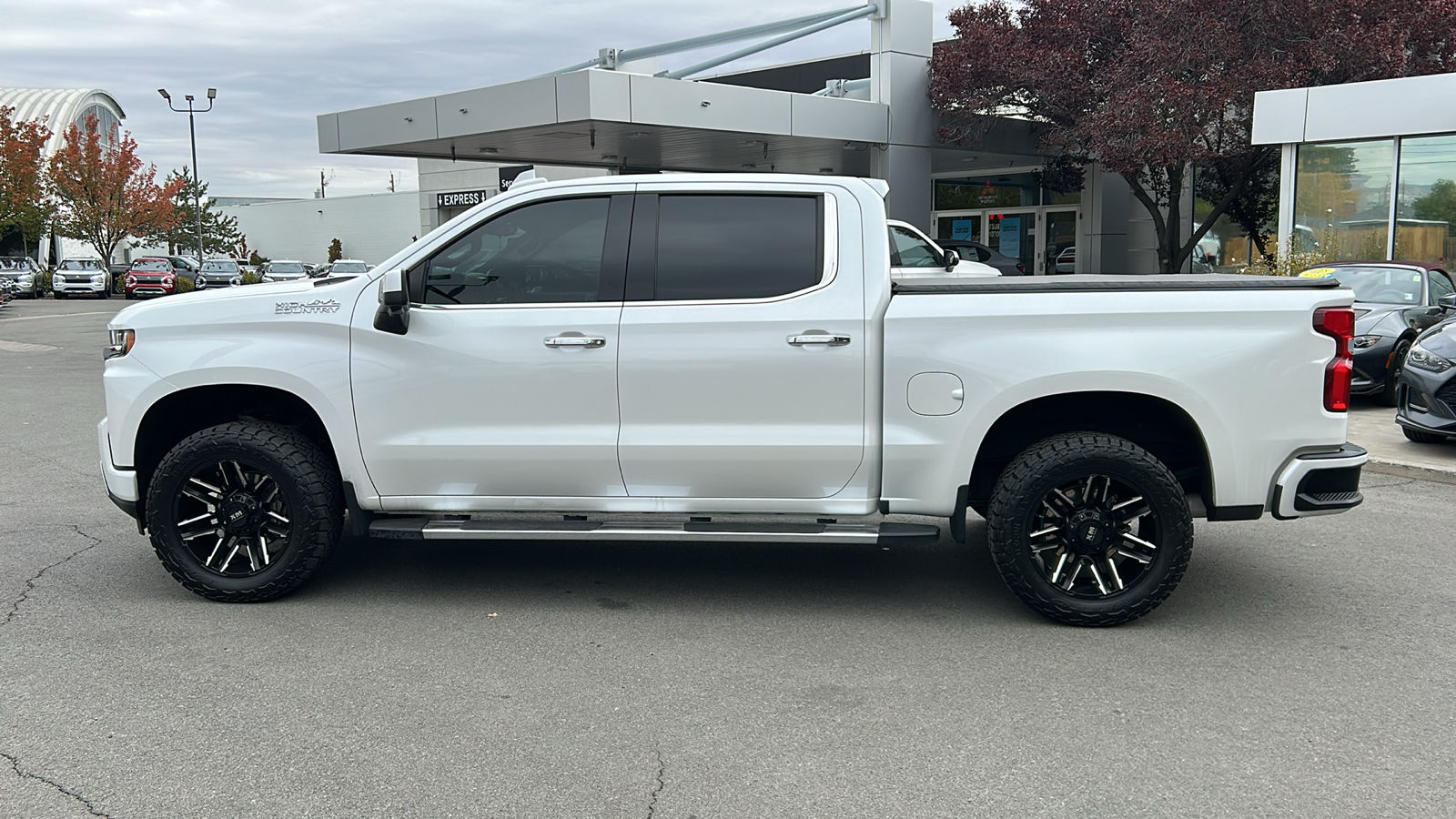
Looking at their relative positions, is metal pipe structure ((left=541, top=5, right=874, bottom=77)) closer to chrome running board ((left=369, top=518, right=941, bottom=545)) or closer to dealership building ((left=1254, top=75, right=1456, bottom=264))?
dealership building ((left=1254, top=75, right=1456, bottom=264))

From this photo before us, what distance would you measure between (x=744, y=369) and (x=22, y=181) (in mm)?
56627

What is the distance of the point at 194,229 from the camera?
72312 mm

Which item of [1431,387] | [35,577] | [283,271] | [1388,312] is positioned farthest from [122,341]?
[283,271]

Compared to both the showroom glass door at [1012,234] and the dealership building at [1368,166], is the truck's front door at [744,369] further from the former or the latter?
the showroom glass door at [1012,234]

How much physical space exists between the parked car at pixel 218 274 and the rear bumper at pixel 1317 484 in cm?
4746

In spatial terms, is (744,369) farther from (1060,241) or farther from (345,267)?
(1060,241)

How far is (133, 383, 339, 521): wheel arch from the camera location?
562 cm

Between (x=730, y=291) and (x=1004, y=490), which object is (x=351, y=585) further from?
(x=1004, y=490)

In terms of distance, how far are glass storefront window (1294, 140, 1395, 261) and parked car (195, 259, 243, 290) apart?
41.0 metres

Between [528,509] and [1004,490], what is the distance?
2.17m

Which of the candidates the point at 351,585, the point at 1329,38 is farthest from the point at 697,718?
the point at 1329,38

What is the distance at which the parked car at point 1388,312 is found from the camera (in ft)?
38.1

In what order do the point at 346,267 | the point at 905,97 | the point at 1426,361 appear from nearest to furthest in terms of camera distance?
the point at 1426,361, the point at 905,97, the point at 346,267

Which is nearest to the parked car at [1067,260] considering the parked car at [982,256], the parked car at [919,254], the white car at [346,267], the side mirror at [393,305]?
the parked car at [982,256]
